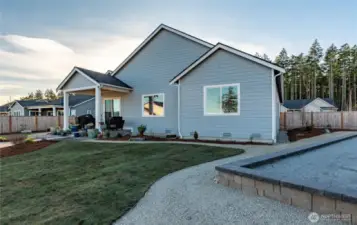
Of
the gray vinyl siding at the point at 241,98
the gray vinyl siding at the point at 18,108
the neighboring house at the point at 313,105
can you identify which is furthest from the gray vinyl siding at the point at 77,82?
the neighboring house at the point at 313,105

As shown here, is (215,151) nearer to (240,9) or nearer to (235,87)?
(235,87)

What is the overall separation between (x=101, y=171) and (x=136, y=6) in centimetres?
952

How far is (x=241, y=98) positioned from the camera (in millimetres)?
10117

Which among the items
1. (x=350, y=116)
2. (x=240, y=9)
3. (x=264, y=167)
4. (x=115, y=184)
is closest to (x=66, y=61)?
(x=240, y=9)

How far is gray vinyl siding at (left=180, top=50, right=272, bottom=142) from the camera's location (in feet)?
31.6

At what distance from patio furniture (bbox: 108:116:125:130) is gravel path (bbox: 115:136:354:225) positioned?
10.2 meters

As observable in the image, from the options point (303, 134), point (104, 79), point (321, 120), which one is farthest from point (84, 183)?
point (321, 120)

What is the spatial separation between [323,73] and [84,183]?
157ft

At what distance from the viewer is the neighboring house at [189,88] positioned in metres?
9.77

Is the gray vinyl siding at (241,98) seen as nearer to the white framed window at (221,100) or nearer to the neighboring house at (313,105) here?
the white framed window at (221,100)

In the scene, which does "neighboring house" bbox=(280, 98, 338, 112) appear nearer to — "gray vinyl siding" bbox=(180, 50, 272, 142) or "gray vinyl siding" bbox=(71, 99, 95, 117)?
"gray vinyl siding" bbox=(180, 50, 272, 142)

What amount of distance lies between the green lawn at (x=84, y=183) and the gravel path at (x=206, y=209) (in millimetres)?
306

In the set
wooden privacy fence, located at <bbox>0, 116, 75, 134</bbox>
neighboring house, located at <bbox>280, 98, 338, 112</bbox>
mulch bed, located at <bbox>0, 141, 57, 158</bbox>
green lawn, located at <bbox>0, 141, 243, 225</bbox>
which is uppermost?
neighboring house, located at <bbox>280, 98, 338, 112</bbox>

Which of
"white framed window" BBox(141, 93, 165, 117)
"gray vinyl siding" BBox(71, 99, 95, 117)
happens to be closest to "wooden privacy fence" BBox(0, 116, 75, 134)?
A: "gray vinyl siding" BBox(71, 99, 95, 117)
